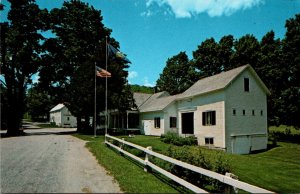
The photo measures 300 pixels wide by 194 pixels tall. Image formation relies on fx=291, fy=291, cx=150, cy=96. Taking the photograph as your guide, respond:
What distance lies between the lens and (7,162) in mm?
13953

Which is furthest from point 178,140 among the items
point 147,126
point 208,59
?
point 208,59

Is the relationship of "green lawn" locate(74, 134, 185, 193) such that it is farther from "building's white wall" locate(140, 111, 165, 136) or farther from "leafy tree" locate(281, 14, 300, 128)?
"leafy tree" locate(281, 14, 300, 128)

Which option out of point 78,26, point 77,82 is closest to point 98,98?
point 77,82

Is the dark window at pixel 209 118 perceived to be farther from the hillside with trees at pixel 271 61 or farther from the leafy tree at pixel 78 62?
the leafy tree at pixel 78 62

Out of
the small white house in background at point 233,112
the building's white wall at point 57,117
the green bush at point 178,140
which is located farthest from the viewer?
A: the building's white wall at point 57,117

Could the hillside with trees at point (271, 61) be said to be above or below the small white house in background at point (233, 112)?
above

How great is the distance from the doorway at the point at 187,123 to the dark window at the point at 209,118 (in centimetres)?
535

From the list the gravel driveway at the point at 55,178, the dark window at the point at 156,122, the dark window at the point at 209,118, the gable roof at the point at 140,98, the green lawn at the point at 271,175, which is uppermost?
the gable roof at the point at 140,98

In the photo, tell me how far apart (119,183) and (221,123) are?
19497 millimetres

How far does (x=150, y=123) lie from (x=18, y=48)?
21.3m

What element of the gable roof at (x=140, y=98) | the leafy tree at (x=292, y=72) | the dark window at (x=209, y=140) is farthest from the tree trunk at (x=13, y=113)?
the leafy tree at (x=292, y=72)

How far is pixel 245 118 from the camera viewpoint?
28453 mm

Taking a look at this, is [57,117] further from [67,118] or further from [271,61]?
[271,61]

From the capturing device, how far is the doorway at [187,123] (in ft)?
116
